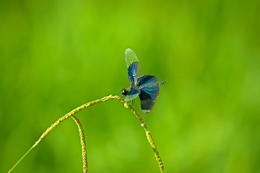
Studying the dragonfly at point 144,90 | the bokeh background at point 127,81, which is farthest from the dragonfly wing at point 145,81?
the bokeh background at point 127,81

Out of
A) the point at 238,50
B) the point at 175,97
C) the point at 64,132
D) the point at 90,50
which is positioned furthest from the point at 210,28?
the point at 64,132

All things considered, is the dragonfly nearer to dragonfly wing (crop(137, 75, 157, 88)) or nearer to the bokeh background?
dragonfly wing (crop(137, 75, 157, 88))

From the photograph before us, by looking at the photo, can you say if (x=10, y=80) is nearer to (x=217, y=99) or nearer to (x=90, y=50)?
(x=90, y=50)

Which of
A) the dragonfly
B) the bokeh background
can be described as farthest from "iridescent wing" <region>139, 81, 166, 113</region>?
the bokeh background

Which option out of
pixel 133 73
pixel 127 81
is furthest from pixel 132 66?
pixel 127 81

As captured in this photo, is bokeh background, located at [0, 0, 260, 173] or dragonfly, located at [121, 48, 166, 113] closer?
dragonfly, located at [121, 48, 166, 113]

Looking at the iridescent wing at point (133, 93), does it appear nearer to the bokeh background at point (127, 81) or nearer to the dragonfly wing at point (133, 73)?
the dragonfly wing at point (133, 73)

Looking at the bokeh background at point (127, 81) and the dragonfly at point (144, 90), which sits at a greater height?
the bokeh background at point (127, 81)

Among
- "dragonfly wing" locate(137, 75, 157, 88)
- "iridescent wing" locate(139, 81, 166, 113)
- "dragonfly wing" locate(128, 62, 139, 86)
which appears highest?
"dragonfly wing" locate(128, 62, 139, 86)
